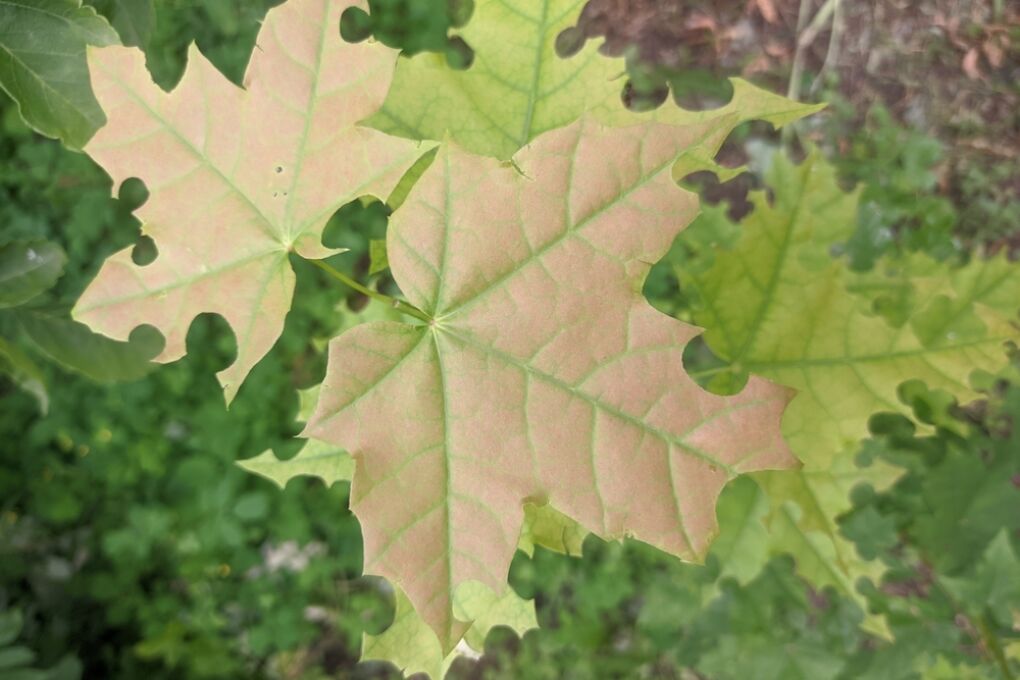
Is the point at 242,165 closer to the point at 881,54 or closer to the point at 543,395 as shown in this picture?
the point at 543,395

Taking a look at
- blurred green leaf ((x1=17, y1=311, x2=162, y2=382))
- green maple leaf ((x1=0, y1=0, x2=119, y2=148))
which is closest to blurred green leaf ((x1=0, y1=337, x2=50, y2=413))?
blurred green leaf ((x1=17, y1=311, x2=162, y2=382))

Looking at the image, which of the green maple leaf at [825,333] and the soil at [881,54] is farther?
the soil at [881,54]

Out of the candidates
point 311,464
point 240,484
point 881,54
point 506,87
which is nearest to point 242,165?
point 506,87

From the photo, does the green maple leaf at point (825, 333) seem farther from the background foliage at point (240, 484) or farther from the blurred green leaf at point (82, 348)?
the blurred green leaf at point (82, 348)

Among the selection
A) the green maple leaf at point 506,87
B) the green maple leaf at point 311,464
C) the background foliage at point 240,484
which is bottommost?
the background foliage at point 240,484

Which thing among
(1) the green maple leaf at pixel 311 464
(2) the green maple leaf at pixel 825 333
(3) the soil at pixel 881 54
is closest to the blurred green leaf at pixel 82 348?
(1) the green maple leaf at pixel 311 464

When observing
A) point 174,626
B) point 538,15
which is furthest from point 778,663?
point 174,626

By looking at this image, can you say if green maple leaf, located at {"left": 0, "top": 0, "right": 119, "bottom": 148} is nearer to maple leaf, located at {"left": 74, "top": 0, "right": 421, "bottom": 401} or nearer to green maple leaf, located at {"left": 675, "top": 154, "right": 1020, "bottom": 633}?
maple leaf, located at {"left": 74, "top": 0, "right": 421, "bottom": 401}
